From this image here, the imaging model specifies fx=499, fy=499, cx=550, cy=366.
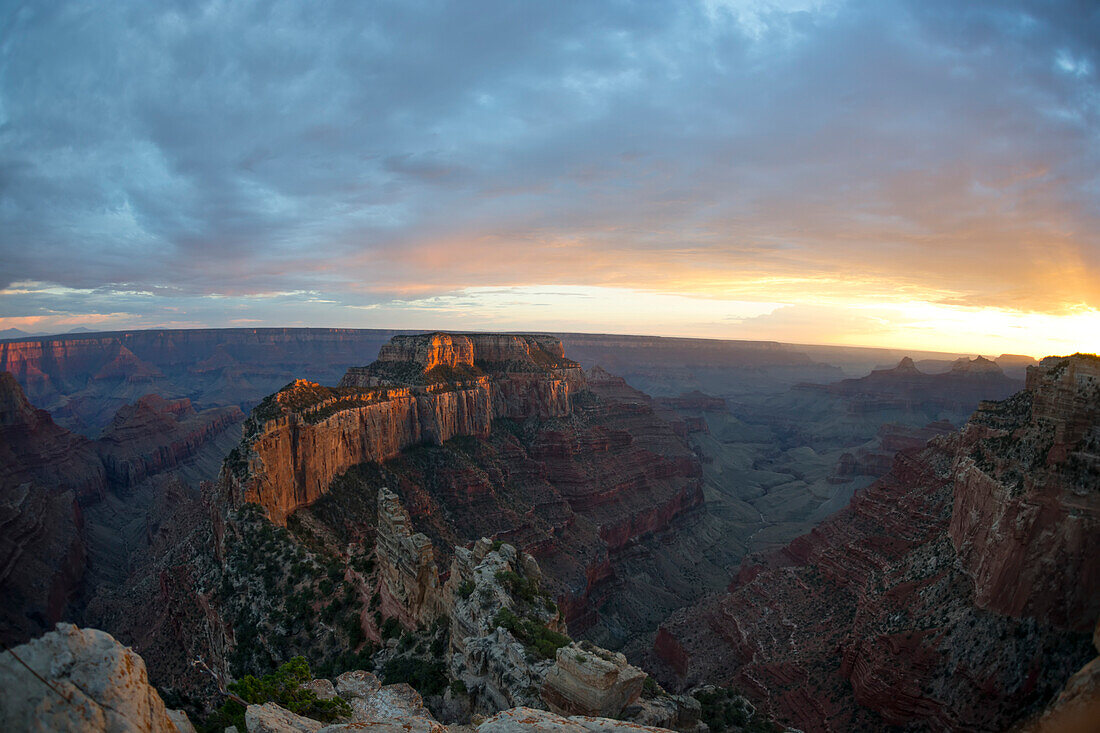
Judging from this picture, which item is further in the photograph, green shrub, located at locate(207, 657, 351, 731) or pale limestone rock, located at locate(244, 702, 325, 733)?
green shrub, located at locate(207, 657, 351, 731)

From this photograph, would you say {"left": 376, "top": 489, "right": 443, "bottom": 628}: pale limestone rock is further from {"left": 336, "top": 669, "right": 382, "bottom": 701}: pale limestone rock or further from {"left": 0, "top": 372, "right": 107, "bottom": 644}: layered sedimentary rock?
{"left": 0, "top": 372, "right": 107, "bottom": 644}: layered sedimentary rock

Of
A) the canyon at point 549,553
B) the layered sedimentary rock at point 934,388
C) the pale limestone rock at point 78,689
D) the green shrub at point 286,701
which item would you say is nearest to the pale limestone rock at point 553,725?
the canyon at point 549,553

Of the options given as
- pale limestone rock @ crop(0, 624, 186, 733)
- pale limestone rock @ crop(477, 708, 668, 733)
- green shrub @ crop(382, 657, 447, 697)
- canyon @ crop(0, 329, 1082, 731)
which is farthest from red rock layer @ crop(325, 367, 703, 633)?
pale limestone rock @ crop(0, 624, 186, 733)

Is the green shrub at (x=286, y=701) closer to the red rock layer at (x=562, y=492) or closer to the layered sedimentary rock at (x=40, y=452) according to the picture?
the red rock layer at (x=562, y=492)

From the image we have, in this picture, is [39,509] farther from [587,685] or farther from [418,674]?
[587,685]

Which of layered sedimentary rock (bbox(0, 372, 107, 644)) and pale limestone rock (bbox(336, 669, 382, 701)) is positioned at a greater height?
pale limestone rock (bbox(336, 669, 382, 701))

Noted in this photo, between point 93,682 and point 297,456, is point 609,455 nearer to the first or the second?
point 297,456

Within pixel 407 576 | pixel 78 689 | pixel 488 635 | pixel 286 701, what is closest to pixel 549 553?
pixel 407 576
